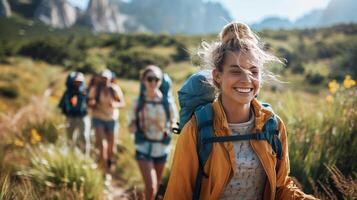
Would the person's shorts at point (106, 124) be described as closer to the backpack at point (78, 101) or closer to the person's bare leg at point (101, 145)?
the person's bare leg at point (101, 145)

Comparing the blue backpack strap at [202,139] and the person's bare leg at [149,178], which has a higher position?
the blue backpack strap at [202,139]

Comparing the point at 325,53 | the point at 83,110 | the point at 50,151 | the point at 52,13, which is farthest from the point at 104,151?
the point at 52,13

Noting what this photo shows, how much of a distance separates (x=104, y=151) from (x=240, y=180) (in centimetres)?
497

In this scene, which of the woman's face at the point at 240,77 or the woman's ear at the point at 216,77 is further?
the woman's ear at the point at 216,77

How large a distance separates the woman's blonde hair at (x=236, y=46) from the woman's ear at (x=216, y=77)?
25mm

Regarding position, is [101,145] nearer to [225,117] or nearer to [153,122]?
[153,122]

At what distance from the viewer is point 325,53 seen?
128 ft

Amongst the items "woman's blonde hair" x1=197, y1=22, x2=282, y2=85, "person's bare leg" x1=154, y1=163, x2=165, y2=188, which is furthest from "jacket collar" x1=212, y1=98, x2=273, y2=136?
"person's bare leg" x1=154, y1=163, x2=165, y2=188

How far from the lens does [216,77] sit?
2.35 m

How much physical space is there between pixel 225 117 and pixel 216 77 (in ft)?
0.91

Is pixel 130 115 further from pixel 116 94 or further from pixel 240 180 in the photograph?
pixel 240 180

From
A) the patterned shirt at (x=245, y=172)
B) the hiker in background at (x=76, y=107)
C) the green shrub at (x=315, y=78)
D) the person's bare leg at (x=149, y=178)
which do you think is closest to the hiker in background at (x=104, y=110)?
the hiker in background at (x=76, y=107)

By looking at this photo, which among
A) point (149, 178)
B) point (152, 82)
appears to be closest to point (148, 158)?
point (149, 178)

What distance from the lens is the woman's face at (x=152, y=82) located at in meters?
5.07
